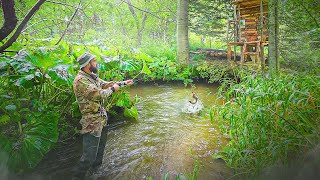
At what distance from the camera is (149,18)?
19.9m

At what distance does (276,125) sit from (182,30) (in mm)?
9068

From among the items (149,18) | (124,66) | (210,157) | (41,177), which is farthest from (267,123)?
(149,18)

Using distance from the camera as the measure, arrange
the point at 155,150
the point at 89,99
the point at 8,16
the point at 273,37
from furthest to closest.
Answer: the point at 273,37 < the point at 155,150 < the point at 89,99 < the point at 8,16

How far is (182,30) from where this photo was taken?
11281 mm

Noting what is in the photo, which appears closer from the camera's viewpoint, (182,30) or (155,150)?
(155,150)

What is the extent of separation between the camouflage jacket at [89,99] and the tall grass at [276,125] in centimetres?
210

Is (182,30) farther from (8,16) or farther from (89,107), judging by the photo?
(8,16)

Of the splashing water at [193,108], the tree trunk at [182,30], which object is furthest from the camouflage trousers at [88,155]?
the tree trunk at [182,30]

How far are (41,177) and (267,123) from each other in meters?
3.38

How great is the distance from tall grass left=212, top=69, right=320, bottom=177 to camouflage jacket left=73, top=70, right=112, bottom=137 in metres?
2.10

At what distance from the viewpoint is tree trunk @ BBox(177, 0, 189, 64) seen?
1110 cm

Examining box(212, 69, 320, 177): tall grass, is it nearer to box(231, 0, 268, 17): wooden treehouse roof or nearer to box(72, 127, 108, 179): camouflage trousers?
box(72, 127, 108, 179): camouflage trousers

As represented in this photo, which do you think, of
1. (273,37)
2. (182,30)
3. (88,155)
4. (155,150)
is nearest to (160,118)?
(155,150)

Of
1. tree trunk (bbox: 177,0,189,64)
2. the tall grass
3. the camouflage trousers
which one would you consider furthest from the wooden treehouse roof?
the camouflage trousers
